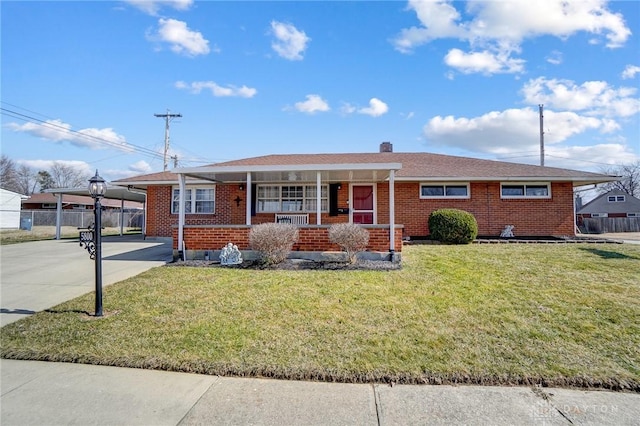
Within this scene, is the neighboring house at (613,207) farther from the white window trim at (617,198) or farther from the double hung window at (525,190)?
the double hung window at (525,190)

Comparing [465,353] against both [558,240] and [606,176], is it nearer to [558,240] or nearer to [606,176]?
[558,240]

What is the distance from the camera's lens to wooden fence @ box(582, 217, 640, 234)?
982 inches

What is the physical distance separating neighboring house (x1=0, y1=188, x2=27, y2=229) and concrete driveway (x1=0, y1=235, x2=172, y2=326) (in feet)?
77.2

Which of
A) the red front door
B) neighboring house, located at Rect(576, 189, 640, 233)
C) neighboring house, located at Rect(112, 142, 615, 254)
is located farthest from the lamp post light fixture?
neighboring house, located at Rect(576, 189, 640, 233)

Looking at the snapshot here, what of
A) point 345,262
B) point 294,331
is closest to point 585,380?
point 294,331

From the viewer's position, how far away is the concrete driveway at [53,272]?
5585 mm

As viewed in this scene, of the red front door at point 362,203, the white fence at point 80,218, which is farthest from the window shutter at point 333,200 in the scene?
the white fence at point 80,218

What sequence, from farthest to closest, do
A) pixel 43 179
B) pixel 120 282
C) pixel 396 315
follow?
pixel 43 179
pixel 120 282
pixel 396 315

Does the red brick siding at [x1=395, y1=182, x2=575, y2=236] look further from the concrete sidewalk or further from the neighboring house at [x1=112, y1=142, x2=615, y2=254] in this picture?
the concrete sidewalk

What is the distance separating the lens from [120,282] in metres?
6.60

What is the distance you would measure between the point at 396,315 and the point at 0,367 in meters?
4.60

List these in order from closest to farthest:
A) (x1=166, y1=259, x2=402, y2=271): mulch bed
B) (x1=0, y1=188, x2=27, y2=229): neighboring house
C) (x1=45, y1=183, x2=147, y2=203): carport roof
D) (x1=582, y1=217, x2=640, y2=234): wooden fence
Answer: (x1=166, y1=259, x2=402, y2=271): mulch bed, (x1=45, y1=183, x2=147, y2=203): carport roof, (x1=582, y1=217, x2=640, y2=234): wooden fence, (x1=0, y1=188, x2=27, y2=229): neighboring house

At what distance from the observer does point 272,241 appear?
777 centimetres

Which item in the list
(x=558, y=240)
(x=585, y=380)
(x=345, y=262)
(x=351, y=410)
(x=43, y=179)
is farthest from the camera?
(x=43, y=179)
